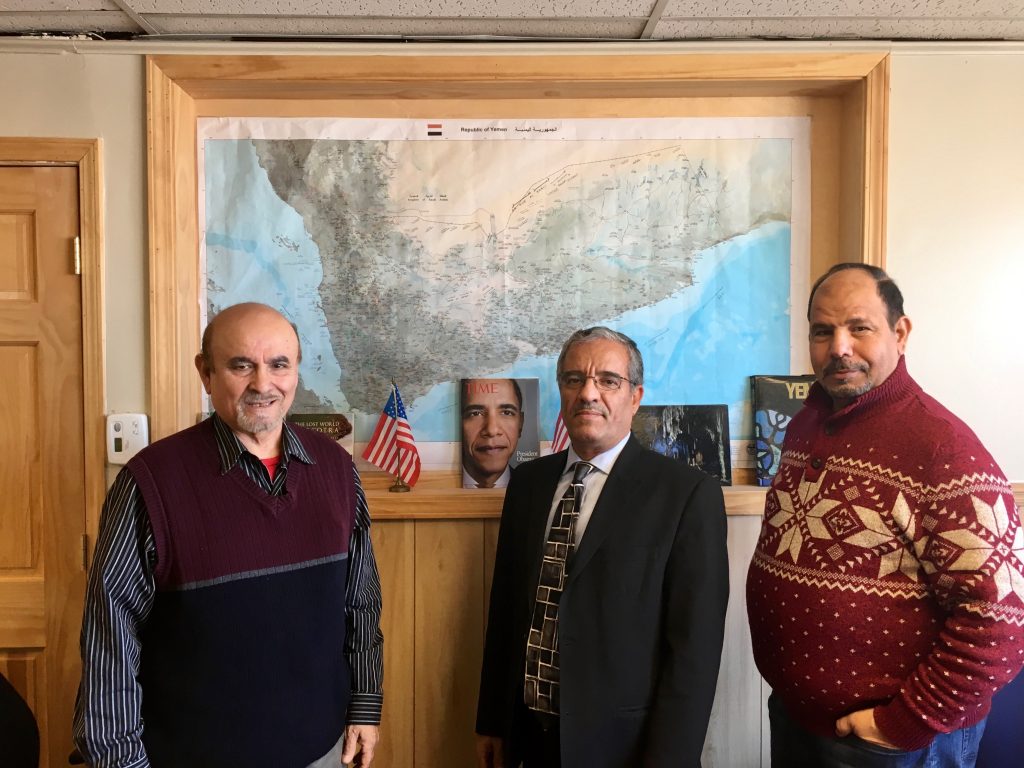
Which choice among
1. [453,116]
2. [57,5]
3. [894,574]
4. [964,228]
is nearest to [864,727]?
[894,574]

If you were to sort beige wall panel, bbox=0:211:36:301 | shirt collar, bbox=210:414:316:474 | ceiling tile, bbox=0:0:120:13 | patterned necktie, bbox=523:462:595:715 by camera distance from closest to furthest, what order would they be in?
shirt collar, bbox=210:414:316:474 → patterned necktie, bbox=523:462:595:715 → ceiling tile, bbox=0:0:120:13 → beige wall panel, bbox=0:211:36:301

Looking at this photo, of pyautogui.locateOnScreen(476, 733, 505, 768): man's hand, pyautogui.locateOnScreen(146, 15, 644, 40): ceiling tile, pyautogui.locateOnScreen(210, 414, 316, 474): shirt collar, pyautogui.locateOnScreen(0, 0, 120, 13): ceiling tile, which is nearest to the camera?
pyautogui.locateOnScreen(210, 414, 316, 474): shirt collar

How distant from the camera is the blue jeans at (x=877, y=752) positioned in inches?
50.8

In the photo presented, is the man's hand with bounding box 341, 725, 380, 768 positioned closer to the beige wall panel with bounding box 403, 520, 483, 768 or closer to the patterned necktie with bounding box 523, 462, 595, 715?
the patterned necktie with bounding box 523, 462, 595, 715

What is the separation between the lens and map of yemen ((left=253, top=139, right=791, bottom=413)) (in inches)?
82.0

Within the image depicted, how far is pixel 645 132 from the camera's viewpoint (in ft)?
6.87

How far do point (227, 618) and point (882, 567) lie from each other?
1285mm

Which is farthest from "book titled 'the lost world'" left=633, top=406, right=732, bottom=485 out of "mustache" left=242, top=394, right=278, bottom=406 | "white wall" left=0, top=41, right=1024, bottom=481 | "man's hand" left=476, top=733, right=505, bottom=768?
"mustache" left=242, top=394, right=278, bottom=406

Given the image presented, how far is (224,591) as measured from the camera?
1.27 m

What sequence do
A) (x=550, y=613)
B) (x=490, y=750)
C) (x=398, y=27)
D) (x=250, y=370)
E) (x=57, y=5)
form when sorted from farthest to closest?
(x=398, y=27) → (x=57, y=5) → (x=490, y=750) → (x=550, y=613) → (x=250, y=370)

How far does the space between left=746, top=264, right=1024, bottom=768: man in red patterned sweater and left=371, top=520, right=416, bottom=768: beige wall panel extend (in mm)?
1039

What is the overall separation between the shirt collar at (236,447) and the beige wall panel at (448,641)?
0.70 m

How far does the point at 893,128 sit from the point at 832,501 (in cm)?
133

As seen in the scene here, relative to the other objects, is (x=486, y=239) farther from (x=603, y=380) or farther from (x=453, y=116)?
(x=603, y=380)
